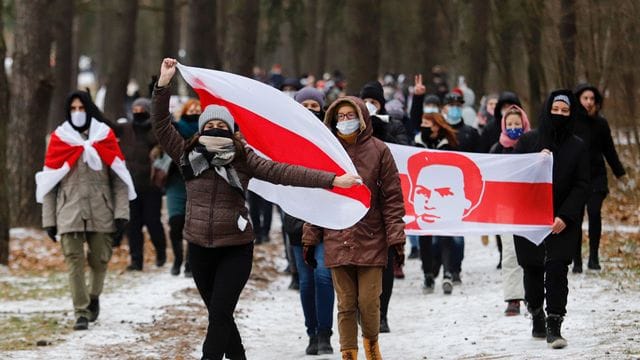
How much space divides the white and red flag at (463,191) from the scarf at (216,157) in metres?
3.20

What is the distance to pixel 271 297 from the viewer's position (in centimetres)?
1573

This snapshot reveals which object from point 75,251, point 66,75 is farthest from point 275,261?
point 66,75

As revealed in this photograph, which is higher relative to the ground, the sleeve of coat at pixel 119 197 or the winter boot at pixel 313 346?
the sleeve of coat at pixel 119 197

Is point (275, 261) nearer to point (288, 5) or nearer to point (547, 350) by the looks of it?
point (547, 350)

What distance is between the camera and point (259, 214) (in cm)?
2042

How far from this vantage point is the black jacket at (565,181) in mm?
10609

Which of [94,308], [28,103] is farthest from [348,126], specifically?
[28,103]

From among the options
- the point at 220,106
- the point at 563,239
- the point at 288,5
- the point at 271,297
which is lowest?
the point at 271,297

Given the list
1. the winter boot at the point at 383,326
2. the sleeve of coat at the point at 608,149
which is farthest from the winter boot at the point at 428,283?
the winter boot at the point at 383,326

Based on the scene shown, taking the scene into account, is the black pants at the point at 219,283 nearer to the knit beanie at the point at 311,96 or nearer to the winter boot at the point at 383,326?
the knit beanie at the point at 311,96

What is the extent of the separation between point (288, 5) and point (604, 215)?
35.2ft

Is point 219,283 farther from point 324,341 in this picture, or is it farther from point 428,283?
point 428,283

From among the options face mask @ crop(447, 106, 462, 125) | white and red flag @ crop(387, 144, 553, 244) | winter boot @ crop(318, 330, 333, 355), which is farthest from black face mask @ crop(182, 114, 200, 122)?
winter boot @ crop(318, 330, 333, 355)

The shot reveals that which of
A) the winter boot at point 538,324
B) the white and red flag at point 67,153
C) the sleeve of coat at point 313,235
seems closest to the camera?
the sleeve of coat at point 313,235
